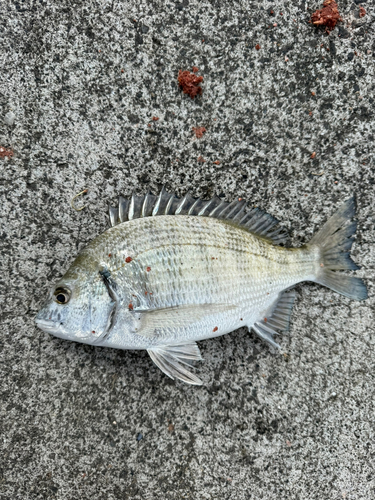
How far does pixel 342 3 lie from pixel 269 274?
5.14 feet

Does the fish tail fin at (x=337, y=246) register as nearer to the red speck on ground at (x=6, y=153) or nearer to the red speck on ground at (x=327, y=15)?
the red speck on ground at (x=327, y=15)

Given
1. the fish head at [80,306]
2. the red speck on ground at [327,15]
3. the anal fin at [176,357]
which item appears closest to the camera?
the fish head at [80,306]

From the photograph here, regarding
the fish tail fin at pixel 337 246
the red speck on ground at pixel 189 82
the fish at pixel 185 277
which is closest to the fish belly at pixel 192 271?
the fish at pixel 185 277

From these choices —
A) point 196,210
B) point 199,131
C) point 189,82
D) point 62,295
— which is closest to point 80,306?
point 62,295

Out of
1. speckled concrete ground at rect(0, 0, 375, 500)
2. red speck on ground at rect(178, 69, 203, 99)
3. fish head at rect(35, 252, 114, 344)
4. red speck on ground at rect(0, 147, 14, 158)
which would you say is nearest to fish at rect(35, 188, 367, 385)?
fish head at rect(35, 252, 114, 344)

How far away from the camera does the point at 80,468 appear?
1.95 metres

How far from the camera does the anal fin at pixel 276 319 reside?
1.95m

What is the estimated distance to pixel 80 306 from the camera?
1645mm

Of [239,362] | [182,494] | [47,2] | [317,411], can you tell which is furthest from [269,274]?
[47,2]

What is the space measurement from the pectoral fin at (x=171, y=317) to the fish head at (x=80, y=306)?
0.18m

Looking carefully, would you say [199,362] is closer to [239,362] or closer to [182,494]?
[239,362]

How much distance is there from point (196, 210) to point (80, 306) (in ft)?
2.48

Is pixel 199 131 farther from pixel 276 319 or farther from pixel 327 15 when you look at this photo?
pixel 276 319

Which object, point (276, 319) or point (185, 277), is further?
point (276, 319)
